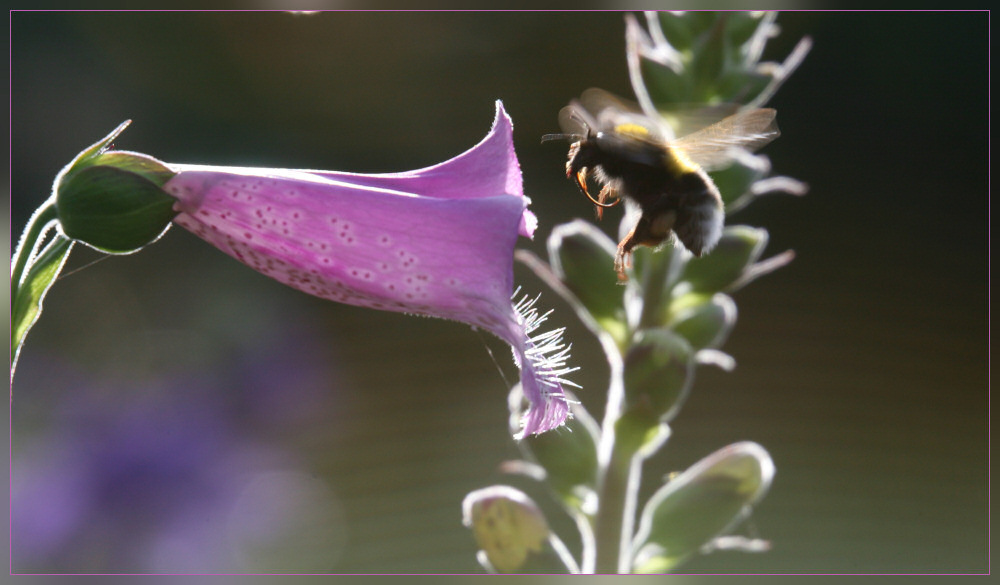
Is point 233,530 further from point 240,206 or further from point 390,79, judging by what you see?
point 390,79

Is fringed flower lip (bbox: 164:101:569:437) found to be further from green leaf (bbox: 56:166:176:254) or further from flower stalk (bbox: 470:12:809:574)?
flower stalk (bbox: 470:12:809:574)

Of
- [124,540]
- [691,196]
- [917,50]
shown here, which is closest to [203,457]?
[124,540]

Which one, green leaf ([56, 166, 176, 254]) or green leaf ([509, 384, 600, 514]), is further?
green leaf ([509, 384, 600, 514])

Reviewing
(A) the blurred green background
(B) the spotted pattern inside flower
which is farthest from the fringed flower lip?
(A) the blurred green background

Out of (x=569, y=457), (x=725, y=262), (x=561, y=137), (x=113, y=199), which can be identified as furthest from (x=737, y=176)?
(x=113, y=199)

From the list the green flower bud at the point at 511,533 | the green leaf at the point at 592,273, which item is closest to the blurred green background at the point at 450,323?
the green flower bud at the point at 511,533

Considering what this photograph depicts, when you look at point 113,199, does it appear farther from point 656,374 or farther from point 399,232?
point 656,374
